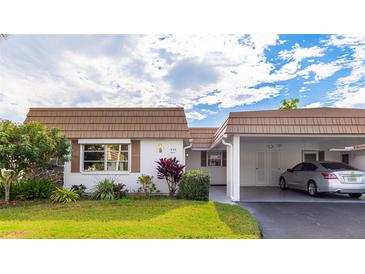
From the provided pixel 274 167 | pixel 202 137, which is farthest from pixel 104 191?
pixel 274 167

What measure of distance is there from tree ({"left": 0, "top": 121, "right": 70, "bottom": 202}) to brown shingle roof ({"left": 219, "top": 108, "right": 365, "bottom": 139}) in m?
6.70

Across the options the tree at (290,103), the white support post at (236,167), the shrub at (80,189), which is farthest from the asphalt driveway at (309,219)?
the tree at (290,103)

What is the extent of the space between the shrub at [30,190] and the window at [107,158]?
1961 millimetres

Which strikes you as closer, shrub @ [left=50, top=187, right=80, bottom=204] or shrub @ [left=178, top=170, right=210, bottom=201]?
shrub @ [left=50, top=187, right=80, bottom=204]

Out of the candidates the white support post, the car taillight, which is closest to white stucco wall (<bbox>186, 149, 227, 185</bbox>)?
the white support post

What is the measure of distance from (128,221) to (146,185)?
4441mm

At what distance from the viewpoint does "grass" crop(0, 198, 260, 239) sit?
562cm

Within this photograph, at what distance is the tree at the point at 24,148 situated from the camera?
8.76m

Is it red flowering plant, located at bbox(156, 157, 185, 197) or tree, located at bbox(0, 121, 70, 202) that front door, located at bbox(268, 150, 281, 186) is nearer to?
red flowering plant, located at bbox(156, 157, 185, 197)

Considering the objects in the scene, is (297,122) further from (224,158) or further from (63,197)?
(63,197)

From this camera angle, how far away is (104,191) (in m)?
10.2

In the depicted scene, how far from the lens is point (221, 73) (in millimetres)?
13375
